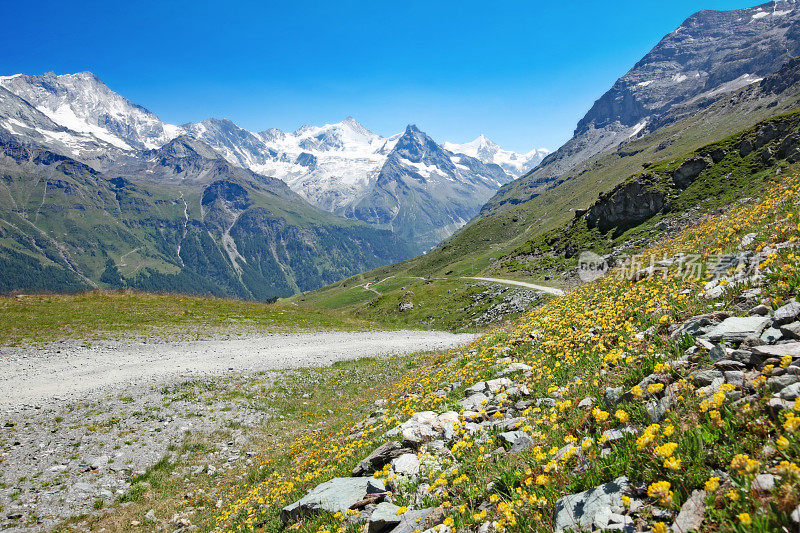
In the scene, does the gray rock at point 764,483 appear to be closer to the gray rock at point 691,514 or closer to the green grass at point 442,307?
the gray rock at point 691,514

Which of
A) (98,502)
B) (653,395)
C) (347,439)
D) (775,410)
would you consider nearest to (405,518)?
(653,395)

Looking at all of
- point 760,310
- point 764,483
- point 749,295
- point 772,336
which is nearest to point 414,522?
point 764,483

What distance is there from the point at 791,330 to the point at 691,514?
3562 millimetres

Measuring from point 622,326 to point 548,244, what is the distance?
9667 cm

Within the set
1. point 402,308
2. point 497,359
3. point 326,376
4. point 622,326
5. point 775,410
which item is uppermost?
point 775,410

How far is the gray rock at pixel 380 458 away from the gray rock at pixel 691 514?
214 inches

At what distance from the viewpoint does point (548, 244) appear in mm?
99812

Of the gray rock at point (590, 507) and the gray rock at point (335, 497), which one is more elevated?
the gray rock at point (590, 507)

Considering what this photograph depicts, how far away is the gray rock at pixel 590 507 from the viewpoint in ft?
13.5

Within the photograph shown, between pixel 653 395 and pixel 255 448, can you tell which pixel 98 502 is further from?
pixel 653 395

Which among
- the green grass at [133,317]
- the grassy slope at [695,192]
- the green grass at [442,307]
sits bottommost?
the green grass at [442,307]

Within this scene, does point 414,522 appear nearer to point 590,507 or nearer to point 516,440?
point 516,440

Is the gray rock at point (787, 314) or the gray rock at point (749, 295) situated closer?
the gray rock at point (787, 314)

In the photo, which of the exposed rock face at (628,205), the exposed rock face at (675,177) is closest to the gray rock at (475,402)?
the exposed rock face at (675,177)
